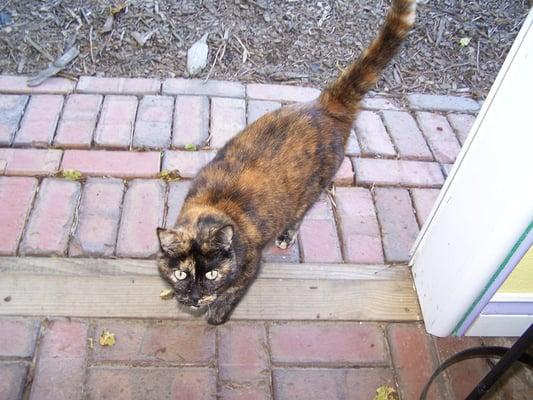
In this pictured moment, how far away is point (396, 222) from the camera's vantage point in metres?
2.71

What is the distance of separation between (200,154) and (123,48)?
44.2 inches

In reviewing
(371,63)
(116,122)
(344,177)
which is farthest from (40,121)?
(371,63)

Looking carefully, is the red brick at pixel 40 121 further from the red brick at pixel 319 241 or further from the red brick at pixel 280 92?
the red brick at pixel 319 241

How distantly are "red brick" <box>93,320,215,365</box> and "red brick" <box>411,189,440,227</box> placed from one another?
1310 mm

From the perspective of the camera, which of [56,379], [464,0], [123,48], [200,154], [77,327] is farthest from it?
[464,0]

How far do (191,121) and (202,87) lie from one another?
1.10 feet

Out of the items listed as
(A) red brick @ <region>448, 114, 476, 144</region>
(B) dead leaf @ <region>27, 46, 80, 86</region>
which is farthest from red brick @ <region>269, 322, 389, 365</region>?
(B) dead leaf @ <region>27, 46, 80, 86</region>

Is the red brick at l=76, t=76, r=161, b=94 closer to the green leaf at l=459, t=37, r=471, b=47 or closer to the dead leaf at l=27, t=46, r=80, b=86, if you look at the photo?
the dead leaf at l=27, t=46, r=80, b=86

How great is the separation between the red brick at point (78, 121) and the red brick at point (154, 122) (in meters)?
0.26

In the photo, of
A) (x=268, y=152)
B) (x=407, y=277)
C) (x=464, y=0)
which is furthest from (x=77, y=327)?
(x=464, y=0)

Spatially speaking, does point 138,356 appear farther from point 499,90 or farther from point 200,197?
point 499,90

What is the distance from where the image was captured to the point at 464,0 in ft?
13.2

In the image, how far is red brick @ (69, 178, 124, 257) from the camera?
242cm

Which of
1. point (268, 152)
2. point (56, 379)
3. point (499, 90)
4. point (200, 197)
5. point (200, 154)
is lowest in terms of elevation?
point (56, 379)
